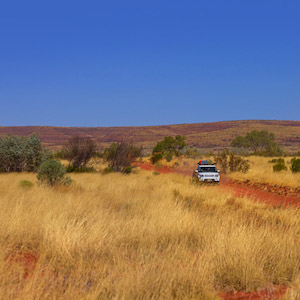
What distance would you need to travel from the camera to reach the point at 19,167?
21.7 m

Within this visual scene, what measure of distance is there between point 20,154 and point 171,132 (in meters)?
128

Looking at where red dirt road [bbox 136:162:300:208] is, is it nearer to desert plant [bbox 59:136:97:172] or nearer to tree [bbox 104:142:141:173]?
tree [bbox 104:142:141:173]

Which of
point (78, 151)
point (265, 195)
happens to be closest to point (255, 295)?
point (265, 195)

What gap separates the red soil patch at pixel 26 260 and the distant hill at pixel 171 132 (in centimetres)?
9994

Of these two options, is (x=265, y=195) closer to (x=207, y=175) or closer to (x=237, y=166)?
(x=207, y=175)

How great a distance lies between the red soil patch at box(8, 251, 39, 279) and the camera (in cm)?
456

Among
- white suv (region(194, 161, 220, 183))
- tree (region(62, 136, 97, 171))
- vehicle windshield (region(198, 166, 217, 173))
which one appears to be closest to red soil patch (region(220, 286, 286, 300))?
white suv (region(194, 161, 220, 183))

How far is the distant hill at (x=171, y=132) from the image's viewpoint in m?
115

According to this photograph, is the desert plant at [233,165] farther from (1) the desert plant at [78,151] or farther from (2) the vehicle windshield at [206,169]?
(1) the desert plant at [78,151]

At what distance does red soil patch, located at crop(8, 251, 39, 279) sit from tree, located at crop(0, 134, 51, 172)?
667 inches

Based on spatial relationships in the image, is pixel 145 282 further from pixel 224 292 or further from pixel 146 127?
pixel 146 127

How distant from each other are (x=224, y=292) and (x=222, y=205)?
618 centimetres

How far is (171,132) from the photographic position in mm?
147500

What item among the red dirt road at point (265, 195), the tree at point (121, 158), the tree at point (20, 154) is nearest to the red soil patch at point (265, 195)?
the red dirt road at point (265, 195)
